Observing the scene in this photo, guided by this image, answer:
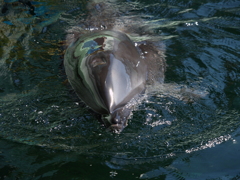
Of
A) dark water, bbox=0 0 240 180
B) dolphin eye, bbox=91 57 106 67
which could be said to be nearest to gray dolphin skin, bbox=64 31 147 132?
dolphin eye, bbox=91 57 106 67

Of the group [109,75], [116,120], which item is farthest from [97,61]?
[116,120]

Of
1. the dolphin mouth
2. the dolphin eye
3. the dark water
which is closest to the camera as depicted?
the dark water

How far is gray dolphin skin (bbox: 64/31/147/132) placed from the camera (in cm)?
291

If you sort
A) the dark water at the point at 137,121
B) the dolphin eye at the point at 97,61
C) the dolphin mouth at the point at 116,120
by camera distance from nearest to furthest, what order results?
the dark water at the point at 137,121 → the dolphin mouth at the point at 116,120 → the dolphin eye at the point at 97,61

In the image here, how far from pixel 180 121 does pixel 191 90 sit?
2.20 feet

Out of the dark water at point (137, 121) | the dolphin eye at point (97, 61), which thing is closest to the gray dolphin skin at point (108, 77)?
the dolphin eye at point (97, 61)

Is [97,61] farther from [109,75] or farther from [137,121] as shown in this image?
[137,121]

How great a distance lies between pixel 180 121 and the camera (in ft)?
10.8

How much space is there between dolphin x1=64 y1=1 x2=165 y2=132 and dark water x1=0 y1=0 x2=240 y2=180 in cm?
18

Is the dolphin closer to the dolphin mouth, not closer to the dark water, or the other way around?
the dolphin mouth

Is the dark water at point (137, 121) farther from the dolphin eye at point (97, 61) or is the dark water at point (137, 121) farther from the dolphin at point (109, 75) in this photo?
the dolphin eye at point (97, 61)

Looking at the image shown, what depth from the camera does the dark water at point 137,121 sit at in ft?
8.98

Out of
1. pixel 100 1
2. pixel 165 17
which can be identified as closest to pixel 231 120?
pixel 165 17

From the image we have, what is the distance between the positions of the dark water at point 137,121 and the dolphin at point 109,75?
18cm
